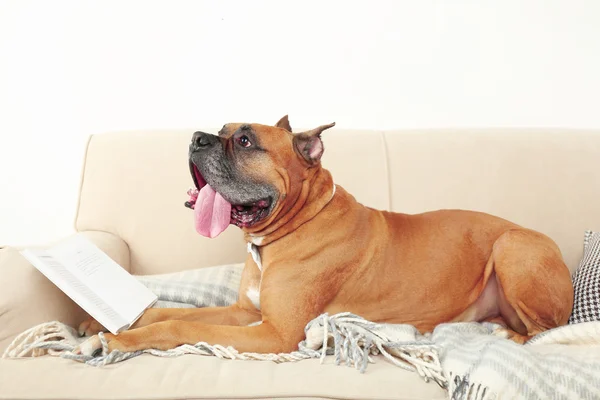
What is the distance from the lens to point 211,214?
178cm

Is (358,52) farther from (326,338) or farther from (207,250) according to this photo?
(326,338)

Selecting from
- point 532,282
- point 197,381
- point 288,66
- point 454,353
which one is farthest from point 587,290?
point 288,66

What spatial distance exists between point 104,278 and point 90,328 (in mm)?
179

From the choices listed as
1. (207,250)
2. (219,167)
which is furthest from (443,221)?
(207,250)

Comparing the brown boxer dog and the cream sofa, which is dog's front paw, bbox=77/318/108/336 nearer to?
the brown boxer dog

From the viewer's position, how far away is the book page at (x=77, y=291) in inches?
66.6

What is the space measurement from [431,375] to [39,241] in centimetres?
253

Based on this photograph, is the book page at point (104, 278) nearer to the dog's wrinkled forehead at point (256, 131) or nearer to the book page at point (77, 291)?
the book page at point (77, 291)

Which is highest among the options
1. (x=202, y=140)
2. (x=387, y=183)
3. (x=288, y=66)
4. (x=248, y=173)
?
(x=288, y=66)

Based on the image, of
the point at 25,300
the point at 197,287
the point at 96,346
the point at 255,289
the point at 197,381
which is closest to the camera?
the point at 197,381

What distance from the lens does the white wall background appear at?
302cm

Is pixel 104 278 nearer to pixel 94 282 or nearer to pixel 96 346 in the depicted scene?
pixel 94 282

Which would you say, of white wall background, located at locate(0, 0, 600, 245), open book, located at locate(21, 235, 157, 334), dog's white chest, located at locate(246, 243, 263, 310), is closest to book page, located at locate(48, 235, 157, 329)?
open book, located at locate(21, 235, 157, 334)

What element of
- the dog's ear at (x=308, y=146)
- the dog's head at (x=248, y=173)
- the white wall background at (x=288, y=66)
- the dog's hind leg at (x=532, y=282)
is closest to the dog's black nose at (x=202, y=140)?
the dog's head at (x=248, y=173)
